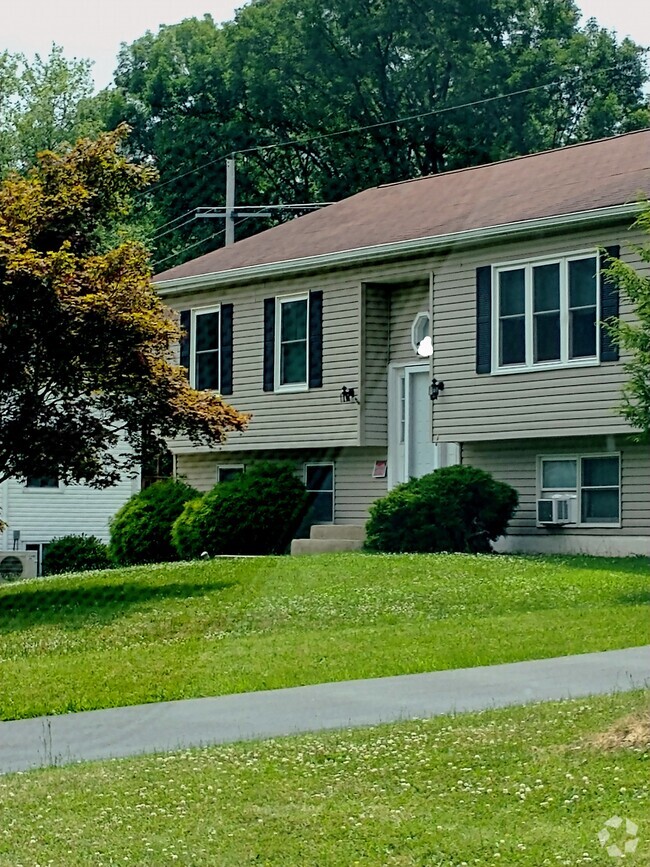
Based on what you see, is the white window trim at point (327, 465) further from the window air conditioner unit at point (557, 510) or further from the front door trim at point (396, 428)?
the window air conditioner unit at point (557, 510)

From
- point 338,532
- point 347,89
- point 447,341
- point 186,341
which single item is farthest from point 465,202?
point 347,89

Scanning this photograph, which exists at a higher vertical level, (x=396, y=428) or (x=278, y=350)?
(x=278, y=350)

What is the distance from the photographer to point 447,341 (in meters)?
26.0

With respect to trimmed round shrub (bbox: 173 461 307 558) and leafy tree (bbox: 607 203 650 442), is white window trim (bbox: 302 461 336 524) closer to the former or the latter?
trimmed round shrub (bbox: 173 461 307 558)

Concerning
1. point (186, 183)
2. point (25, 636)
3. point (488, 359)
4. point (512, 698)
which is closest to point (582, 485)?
point (488, 359)

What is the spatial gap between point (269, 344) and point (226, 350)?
3.87ft

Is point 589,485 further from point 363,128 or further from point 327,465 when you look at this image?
point 363,128

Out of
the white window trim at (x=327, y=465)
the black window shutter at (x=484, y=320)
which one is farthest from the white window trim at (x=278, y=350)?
the black window shutter at (x=484, y=320)

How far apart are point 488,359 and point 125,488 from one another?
20796 mm

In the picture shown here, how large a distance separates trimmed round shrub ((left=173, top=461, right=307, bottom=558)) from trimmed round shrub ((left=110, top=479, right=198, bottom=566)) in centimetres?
111

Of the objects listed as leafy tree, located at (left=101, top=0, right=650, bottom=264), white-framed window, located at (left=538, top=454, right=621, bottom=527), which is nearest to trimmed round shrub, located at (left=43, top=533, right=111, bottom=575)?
leafy tree, located at (left=101, top=0, right=650, bottom=264)

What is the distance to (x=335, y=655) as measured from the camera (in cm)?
1476

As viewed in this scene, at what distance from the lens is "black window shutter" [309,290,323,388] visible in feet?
92.3

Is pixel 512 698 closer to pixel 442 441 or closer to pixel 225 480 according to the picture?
pixel 442 441
